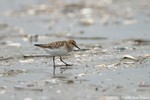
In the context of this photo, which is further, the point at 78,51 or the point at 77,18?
the point at 77,18

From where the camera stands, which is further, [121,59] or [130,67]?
[121,59]

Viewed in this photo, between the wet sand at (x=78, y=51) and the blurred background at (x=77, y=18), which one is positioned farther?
the blurred background at (x=77, y=18)

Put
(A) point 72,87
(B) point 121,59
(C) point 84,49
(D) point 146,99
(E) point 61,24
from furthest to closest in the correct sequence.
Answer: (E) point 61,24, (C) point 84,49, (B) point 121,59, (A) point 72,87, (D) point 146,99

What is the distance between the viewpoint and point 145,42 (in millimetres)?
14469

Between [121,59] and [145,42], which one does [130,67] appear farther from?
[145,42]

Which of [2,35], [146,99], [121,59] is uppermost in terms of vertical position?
[2,35]

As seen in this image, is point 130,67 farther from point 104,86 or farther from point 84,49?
point 84,49

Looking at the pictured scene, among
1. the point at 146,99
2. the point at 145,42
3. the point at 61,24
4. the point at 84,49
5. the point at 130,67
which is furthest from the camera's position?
the point at 61,24

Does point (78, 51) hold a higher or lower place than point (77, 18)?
lower

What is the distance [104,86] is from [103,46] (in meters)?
5.15

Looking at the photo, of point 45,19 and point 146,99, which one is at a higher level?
point 45,19

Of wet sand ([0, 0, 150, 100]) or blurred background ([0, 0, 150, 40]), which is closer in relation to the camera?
wet sand ([0, 0, 150, 100])

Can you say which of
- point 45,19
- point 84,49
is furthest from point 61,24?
point 84,49

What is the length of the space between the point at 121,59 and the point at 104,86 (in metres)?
2.59
